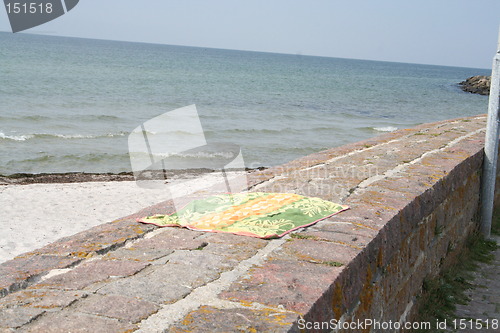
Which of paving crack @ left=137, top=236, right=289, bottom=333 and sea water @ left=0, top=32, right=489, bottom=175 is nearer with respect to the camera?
paving crack @ left=137, top=236, right=289, bottom=333

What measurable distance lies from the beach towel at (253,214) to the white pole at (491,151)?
2607mm

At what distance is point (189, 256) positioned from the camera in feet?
7.97

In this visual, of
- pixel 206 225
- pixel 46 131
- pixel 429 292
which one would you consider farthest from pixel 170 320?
pixel 46 131

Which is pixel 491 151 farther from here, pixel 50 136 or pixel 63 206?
pixel 50 136

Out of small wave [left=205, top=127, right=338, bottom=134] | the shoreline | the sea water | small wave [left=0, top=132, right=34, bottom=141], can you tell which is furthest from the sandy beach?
small wave [left=205, top=127, right=338, bottom=134]

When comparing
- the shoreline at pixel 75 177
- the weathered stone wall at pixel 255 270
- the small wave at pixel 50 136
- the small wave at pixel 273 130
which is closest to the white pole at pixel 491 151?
the weathered stone wall at pixel 255 270

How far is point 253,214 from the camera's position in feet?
10.4

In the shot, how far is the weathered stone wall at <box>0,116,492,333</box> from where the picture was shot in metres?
1.83

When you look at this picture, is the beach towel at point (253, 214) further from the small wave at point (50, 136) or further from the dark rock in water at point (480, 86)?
the dark rock in water at point (480, 86)

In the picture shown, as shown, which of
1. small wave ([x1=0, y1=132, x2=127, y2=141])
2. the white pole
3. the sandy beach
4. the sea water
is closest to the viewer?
the white pole

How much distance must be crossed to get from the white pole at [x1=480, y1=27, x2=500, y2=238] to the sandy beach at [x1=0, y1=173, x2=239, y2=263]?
19.8ft

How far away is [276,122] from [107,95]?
12.9 meters

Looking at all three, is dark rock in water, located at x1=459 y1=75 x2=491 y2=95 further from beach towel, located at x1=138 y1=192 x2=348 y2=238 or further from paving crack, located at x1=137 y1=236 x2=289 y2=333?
paving crack, located at x1=137 y1=236 x2=289 y2=333

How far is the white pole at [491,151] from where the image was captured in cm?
502
